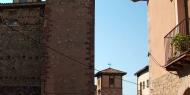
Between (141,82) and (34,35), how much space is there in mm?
21356

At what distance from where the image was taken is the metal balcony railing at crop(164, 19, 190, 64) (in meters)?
11.9

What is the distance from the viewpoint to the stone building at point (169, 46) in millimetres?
12070

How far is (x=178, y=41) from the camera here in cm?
1197

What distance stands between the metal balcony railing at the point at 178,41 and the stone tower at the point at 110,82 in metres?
37.6

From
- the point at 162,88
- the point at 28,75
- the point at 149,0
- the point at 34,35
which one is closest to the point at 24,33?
the point at 34,35

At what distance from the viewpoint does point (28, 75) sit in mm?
26547

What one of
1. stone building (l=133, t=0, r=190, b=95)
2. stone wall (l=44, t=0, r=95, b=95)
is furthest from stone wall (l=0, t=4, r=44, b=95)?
stone building (l=133, t=0, r=190, b=95)

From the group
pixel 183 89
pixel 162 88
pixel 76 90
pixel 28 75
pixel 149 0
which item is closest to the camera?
pixel 183 89

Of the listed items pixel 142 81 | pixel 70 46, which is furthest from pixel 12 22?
pixel 142 81

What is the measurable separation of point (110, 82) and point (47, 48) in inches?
1064

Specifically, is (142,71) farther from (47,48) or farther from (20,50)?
(47,48)

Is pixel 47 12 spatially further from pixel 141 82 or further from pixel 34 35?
pixel 141 82

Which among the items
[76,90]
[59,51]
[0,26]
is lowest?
[76,90]

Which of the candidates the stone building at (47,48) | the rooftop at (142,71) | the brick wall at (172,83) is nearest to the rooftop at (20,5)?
the stone building at (47,48)
